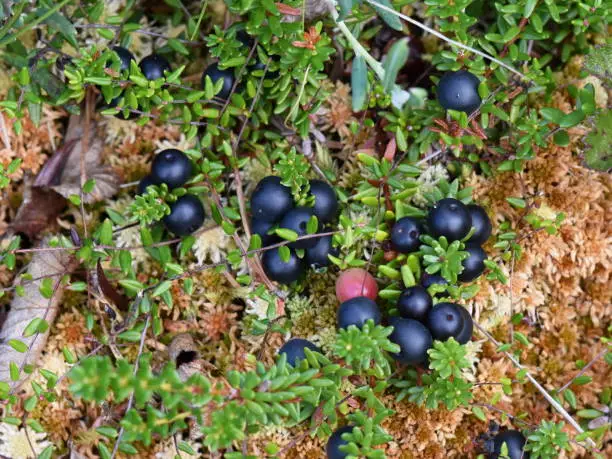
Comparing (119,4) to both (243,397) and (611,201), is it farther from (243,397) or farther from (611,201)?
(611,201)

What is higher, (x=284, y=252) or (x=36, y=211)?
(x=284, y=252)

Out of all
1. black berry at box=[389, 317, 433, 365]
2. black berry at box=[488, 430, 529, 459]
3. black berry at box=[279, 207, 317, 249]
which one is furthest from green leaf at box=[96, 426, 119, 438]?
black berry at box=[488, 430, 529, 459]

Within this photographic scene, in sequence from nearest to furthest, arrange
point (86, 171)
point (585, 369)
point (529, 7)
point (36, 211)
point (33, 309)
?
point (529, 7) → point (585, 369) → point (33, 309) → point (36, 211) → point (86, 171)

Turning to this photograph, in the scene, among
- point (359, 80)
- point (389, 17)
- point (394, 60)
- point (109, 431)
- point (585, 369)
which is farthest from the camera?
point (585, 369)

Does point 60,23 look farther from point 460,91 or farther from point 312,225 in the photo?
point 460,91

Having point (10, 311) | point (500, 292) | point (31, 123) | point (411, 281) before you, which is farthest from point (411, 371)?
point (31, 123)

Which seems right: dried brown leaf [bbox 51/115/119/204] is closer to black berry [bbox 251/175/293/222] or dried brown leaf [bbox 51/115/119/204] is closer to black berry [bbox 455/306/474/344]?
black berry [bbox 251/175/293/222]

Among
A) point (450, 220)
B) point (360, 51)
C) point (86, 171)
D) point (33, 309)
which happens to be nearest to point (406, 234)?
point (450, 220)
